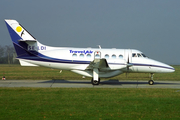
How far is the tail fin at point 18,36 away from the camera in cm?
2008

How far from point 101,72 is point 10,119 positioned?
40.6 feet

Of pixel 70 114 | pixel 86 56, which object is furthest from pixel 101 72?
pixel 70 114

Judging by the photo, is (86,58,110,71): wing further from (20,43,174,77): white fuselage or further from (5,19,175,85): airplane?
(20,43,174,77): white fuselage

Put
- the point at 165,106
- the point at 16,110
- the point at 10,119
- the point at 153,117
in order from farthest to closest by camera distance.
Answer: the point at 165,106 → the point at 16,110 → the point at 153,117 → the point at 10,119

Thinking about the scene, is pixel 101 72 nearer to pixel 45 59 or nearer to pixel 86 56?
pixel 86 56

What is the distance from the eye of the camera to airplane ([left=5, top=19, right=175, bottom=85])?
1995 cm

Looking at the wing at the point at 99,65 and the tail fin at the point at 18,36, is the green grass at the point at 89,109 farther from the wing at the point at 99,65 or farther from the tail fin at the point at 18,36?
the tail fin at the point at 18,36

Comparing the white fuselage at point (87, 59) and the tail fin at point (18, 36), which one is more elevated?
Result: the tail fin at point (18, 36)

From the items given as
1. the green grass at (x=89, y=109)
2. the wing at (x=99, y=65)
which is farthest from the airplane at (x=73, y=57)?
the green grass at (x=89, y=109)

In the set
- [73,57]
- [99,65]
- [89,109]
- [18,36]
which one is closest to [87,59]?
[73,57]

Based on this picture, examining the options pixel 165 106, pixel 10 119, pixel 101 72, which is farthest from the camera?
pixel 101 72

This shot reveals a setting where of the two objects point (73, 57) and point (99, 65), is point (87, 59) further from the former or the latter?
point (99, 65)

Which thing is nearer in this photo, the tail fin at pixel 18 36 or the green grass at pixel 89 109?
the green grass at pixel 89 109

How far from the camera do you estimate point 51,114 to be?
29.4 ft
